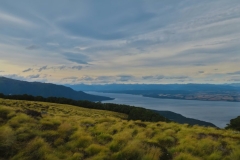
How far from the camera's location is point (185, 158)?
8.12 m

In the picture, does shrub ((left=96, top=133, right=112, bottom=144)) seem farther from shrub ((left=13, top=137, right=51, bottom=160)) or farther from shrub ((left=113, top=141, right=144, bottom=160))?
shrub ((left=13, top=137, right=51, bottom=160))

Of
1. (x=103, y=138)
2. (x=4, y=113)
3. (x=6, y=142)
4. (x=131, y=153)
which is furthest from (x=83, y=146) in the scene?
(x=4, y=113)

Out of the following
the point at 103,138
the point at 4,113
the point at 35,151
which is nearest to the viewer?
the point at 35,151

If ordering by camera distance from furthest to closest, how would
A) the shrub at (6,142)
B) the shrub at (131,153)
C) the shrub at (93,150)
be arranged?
the shrub at (93,150), the shrub at (131,153), the shrub at (6,142)

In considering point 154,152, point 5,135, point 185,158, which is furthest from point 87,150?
point 185,158

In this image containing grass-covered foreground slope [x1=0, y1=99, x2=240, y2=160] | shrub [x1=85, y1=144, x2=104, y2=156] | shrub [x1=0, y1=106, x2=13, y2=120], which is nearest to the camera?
grass-covered foreground slope [x1=0, y1=99, x2=240, y2=160]

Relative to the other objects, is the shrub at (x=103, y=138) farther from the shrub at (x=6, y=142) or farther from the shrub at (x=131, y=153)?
the shrub at (x=6, y=142)

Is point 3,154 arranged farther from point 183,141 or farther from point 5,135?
point 183,141

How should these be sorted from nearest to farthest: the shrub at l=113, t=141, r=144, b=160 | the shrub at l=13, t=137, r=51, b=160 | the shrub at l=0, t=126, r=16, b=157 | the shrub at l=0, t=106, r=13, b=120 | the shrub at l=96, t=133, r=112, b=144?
1. the shrub at l=13, t=137, r=51, b=160
2. the shrub at l=0, t=126, r=16, b=157
3. the shrub at l=113, t=141, r=144, b=160
4. the shrub at l=96, t=133, r=112, b=144
5. the shrub at l=0, t=106, r=13, b=120

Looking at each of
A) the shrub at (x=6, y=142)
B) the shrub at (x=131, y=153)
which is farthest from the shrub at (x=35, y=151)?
the shrub at (x=131, y=153)

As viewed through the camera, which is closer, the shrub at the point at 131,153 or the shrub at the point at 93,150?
the shrub at the point at 131,153

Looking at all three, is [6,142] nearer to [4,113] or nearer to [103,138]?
[103,138]

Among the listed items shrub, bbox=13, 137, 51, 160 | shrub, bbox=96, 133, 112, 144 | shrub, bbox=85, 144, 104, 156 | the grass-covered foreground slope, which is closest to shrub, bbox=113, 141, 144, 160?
the grass-covered foreground slope

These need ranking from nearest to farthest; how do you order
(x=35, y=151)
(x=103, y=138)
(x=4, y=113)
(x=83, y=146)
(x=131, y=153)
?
(x=35, y=151), (x=131, y=153), (x=83, y=146), (x=103, y=138), (x=4, y=113)
